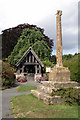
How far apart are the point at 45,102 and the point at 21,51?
2963 cm

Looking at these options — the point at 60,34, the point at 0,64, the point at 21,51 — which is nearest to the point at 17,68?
the point at 21,51

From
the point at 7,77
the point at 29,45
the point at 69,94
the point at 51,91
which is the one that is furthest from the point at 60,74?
the point at 29,45

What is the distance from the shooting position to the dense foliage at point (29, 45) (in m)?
38.7

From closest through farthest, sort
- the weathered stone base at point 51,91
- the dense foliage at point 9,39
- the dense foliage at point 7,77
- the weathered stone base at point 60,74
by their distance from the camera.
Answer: the weathered stone base at point 51,91, the weathered stone base at point 60,74, the dense foliage at point 7,77, the dense foliage at point 9,39

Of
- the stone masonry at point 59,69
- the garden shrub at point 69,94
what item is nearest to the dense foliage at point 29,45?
the stone masonry at point 59,69

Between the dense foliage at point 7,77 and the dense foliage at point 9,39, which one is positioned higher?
the dense foliage at point 9,39

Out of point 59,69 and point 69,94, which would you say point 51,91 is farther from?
point 59,69

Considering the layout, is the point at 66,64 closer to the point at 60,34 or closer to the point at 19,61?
the point at 60,34

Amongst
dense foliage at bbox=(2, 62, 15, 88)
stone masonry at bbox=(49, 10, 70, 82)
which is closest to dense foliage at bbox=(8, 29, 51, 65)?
dense foliage at bbox=(2, 62, 15, 88)

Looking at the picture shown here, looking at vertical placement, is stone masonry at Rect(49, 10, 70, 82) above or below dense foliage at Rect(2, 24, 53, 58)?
below

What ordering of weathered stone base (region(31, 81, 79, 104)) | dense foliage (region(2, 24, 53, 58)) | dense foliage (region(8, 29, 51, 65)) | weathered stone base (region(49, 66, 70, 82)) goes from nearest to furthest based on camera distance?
1. weathered stone base (region(31, 81, 79, 104))
2. weathered stone base (region(49, 66, 70, 82))
3. dense foliage (region(8, 29, 51, 65))
4. dense foliage (region(2, 24, 53, 58))

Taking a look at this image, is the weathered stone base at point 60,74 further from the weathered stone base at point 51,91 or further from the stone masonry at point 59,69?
the weathered stone base at point 51,91

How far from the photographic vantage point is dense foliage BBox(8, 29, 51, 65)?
127ft

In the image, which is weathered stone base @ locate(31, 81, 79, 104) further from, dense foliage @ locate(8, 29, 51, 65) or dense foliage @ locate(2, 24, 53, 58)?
Result: dense foliage @ locate(2, 24, 53, 58)
